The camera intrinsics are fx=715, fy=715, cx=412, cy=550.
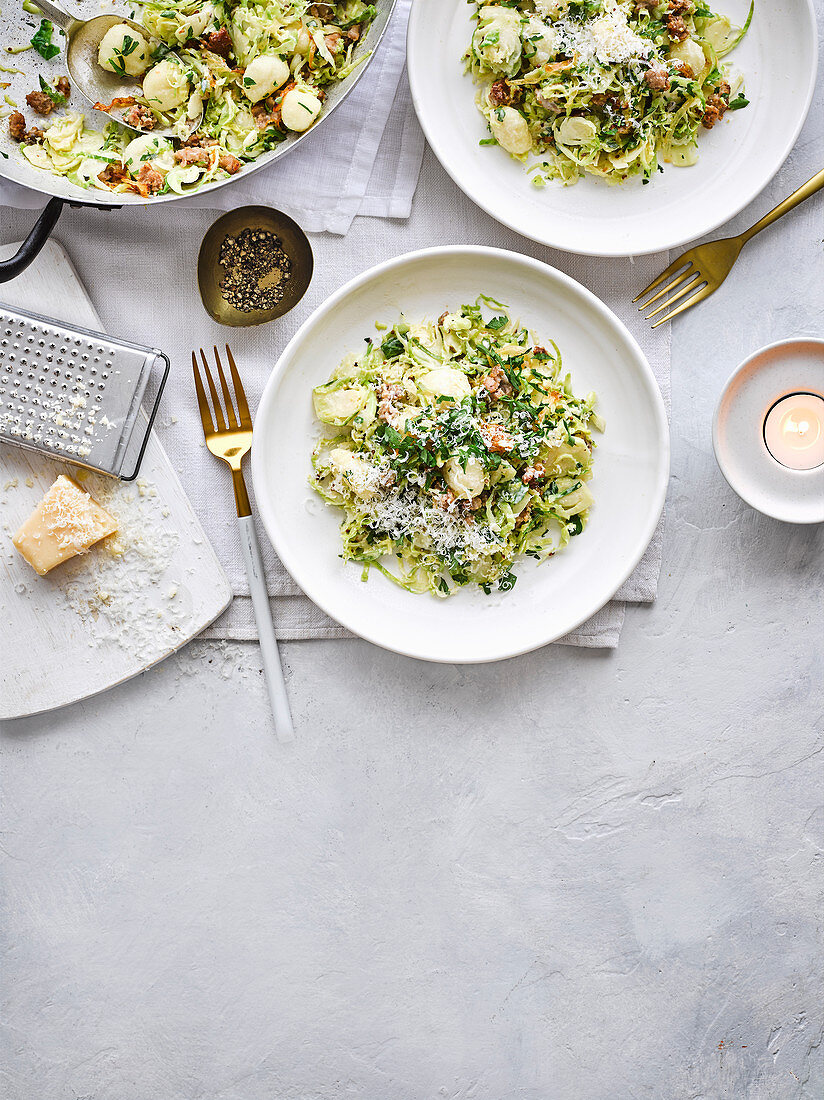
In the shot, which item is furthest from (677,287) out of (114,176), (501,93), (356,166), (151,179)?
(114,176)

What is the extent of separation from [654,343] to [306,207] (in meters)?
1.17

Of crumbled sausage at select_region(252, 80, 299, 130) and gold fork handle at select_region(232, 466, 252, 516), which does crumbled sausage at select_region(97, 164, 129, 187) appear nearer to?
crumbled sausage at select_region(252, 80, 299, 130)

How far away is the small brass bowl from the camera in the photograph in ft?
7.08

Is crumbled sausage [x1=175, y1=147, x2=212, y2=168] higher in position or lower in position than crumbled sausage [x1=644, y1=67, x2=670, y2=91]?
lower

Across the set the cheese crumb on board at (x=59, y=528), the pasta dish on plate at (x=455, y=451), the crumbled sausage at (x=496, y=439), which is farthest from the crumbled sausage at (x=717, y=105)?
the cheese crumb on board at (x=59, y=528)

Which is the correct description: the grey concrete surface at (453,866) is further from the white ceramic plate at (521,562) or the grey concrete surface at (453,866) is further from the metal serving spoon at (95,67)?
the metal serving spoon at (95,67)

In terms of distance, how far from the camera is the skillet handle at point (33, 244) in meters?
1.97

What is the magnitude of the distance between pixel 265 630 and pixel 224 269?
1111 millimetres

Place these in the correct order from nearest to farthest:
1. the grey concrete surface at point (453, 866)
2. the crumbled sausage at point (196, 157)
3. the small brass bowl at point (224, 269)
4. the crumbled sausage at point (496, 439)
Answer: the crumbled sausage at point (496, 439), the crumbled sausage at point (196, 157), the small brass bowl at point (224, 269), the grey concrete surface at point (453, 866)

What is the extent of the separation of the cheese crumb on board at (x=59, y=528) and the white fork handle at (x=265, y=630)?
0.42m

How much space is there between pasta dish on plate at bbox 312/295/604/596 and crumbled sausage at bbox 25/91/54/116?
122 centimetres

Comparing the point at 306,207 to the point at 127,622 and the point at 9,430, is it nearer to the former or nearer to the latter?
the point at 9,430

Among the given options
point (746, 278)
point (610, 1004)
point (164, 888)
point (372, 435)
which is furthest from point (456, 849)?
point (746, 278)

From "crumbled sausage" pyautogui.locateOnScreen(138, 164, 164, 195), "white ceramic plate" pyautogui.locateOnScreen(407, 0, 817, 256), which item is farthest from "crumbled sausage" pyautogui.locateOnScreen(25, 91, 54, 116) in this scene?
"white ceramic plate" pyautogui.locateOnScreen(407, 0, 817, 256)
